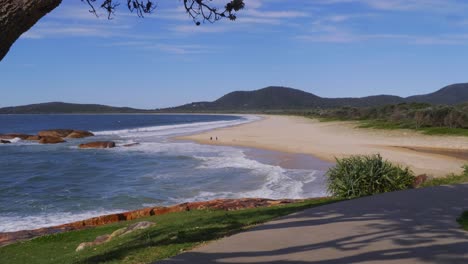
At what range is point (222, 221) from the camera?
9297mm

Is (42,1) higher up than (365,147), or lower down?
higher up

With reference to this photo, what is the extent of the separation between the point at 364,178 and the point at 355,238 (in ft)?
18.5

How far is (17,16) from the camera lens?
3.99 meters

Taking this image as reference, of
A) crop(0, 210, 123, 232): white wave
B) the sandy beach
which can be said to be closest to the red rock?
the sandy beach

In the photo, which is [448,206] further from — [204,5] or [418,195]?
[204,5]

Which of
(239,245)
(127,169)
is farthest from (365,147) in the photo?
(239,245)

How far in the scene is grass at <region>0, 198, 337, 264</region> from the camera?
727cm

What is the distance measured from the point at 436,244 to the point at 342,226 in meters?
1.48

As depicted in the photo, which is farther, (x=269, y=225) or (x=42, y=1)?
(x=269, y=225)

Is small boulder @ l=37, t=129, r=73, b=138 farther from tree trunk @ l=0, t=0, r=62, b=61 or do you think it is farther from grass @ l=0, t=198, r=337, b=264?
tree trunk @ l=0, t=0, r=62, b=61

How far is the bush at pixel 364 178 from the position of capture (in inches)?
489

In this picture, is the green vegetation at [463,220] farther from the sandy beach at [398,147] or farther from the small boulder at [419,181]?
the sandy beach at [398,147]

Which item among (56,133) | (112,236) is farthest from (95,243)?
(56,133)

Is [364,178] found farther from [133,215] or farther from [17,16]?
[17,16]
